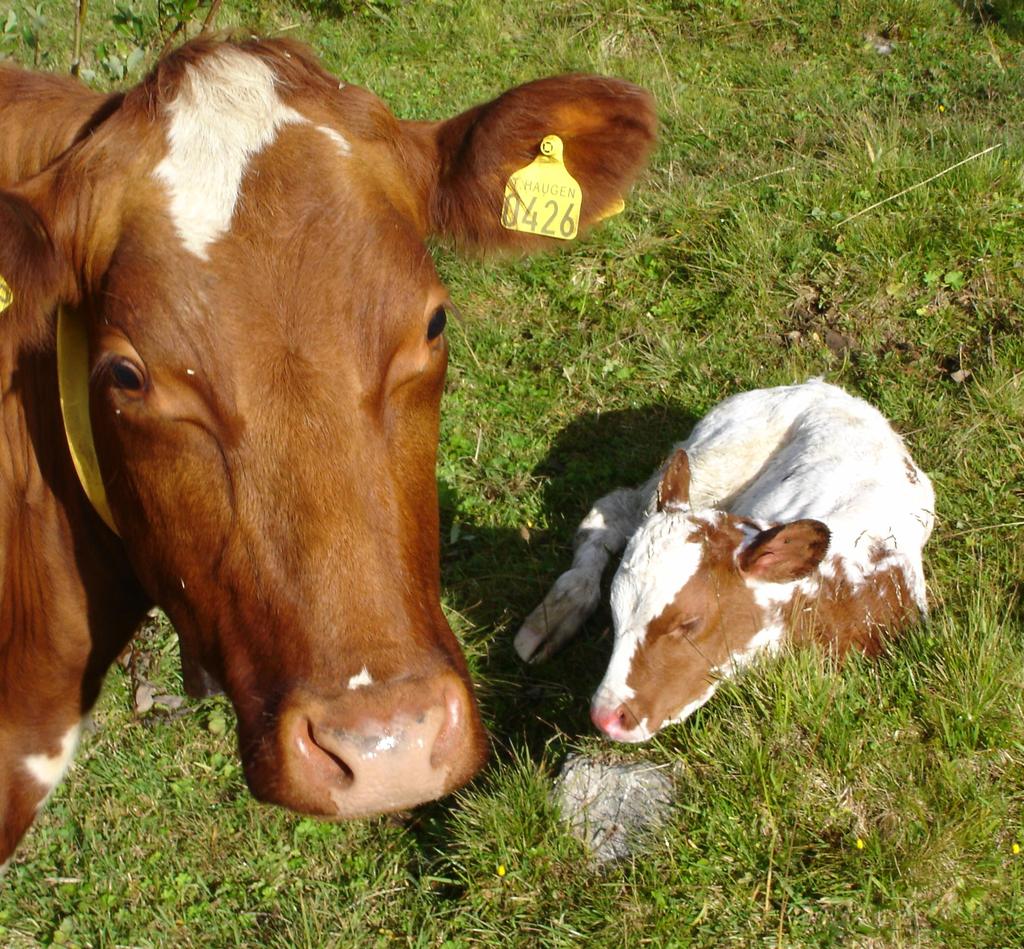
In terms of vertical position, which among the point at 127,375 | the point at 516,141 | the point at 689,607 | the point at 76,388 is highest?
the point at 516,141

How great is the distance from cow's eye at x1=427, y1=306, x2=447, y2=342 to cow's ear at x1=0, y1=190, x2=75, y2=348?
2.63ft

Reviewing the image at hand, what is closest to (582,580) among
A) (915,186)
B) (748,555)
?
(748,555)

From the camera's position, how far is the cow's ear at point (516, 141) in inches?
109

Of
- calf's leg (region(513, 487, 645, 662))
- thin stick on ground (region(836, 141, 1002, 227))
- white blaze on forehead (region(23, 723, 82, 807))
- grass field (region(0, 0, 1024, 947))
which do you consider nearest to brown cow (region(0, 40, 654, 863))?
white blaze on forehead (region(23, 723, 82, 807))

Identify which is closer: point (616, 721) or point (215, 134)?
point (215, 134)

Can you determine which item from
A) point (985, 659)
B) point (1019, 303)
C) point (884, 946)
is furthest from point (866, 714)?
point (1019, 303)

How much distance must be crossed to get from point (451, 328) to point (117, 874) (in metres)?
3.39

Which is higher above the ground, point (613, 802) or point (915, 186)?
point (915, 186)

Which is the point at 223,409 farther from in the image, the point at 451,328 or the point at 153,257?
the point at 451,328

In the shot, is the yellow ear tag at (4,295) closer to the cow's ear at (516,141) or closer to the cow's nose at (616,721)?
the cow's ear at (516,141)

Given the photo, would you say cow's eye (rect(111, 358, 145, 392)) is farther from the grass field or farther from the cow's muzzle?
the grass field

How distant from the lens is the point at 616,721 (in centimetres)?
346

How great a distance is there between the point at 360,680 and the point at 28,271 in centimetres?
115

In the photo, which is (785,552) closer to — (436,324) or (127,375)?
(436,324)
